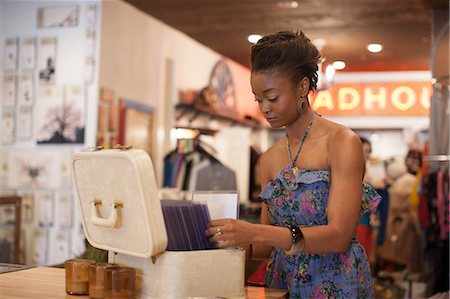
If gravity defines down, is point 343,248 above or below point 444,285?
above

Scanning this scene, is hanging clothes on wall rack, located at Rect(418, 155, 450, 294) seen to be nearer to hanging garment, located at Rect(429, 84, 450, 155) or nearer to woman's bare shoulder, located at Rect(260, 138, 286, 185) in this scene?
hanging garment, located at Rect(429, 84, 450, 155)

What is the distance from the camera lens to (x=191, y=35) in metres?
7.20

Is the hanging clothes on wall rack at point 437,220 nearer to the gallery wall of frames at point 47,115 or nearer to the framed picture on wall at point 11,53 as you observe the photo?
the gallery wall of frames at point 47,115

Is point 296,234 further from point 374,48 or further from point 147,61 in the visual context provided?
point 374,48

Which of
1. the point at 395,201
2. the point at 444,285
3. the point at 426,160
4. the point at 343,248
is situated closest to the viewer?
the point at 343,248

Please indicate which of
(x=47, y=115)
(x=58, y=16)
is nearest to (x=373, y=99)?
(x=58, y=16)

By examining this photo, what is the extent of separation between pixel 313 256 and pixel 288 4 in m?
4.38

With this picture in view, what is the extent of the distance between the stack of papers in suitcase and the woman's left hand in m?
0.03

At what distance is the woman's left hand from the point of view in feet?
4.46

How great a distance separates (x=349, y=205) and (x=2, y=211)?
15.9 ft

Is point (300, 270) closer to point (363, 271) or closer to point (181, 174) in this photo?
point (363, 271)

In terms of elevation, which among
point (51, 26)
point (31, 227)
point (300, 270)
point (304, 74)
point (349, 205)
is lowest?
point (31, 227)

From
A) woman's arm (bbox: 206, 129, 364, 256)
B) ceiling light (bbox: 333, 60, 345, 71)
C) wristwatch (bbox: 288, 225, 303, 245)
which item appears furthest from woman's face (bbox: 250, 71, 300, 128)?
ceiling light (bbox: 333, 60, 345, 71)

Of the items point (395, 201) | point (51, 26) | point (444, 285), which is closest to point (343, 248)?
point (444, 285)
